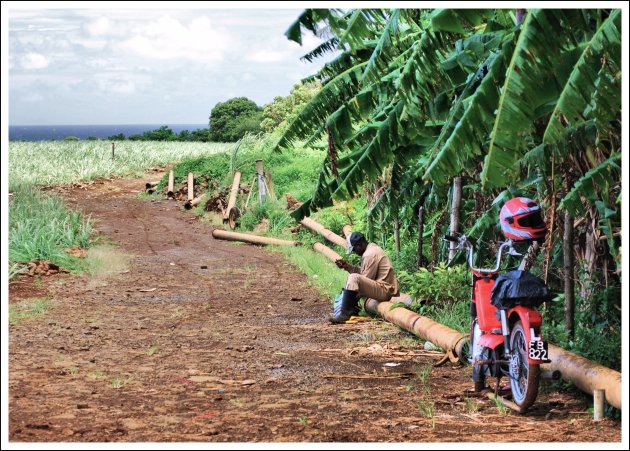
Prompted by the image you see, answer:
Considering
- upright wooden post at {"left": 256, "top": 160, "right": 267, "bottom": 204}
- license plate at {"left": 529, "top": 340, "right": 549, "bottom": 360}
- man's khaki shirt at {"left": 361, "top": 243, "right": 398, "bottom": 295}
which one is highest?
upright wooden post at {"left": 256, "top": 160, "right": 267, "bottom": 204}

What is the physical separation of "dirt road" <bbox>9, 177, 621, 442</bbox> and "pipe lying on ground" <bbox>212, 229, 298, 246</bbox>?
337 centimetres

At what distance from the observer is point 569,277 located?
6.71m

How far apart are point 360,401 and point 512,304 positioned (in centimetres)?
129

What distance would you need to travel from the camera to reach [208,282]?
12.4m

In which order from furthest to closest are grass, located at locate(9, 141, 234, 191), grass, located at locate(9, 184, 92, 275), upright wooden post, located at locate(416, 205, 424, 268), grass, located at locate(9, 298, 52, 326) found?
grass, located at locate(9, 141, 234, 191)
grass, located at locate(9, 184, 92, 275)
upright wooden post, located at locate(416, 205, 424, 268)
grass, located at locate(9, 298, 52, 326)

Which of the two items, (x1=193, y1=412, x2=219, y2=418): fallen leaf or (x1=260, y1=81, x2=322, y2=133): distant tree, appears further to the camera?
(x1=260, y1=81, x2=322, y2=133): distant tree

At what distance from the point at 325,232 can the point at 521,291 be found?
29.8 feet

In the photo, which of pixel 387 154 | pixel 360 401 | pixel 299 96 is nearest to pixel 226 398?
pixel 360 401

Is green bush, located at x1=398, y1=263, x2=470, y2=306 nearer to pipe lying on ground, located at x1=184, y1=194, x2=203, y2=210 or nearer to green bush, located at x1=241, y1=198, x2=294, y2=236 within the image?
green bush, located at x1=241, y1=198, x2=294, y2=236

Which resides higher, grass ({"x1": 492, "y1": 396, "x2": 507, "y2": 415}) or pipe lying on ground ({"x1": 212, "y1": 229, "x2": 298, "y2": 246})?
pipe lying on ground ({"x1": 212, "y1": 229, "x2": 298, "y2": 246})

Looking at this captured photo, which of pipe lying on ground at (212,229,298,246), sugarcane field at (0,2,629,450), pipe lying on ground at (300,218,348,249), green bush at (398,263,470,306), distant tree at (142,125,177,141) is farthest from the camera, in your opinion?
distant tree at (142,125,177,141)

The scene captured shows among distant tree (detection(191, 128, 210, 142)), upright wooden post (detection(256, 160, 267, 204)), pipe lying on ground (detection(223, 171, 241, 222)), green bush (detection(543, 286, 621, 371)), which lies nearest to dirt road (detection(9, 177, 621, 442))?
green bush (detection(543, 286, 621, 371))

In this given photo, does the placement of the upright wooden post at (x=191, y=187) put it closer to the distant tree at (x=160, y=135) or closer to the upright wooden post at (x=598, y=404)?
the upright wooden post at (x=598, y=404)

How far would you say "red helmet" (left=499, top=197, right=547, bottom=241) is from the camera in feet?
19.6
